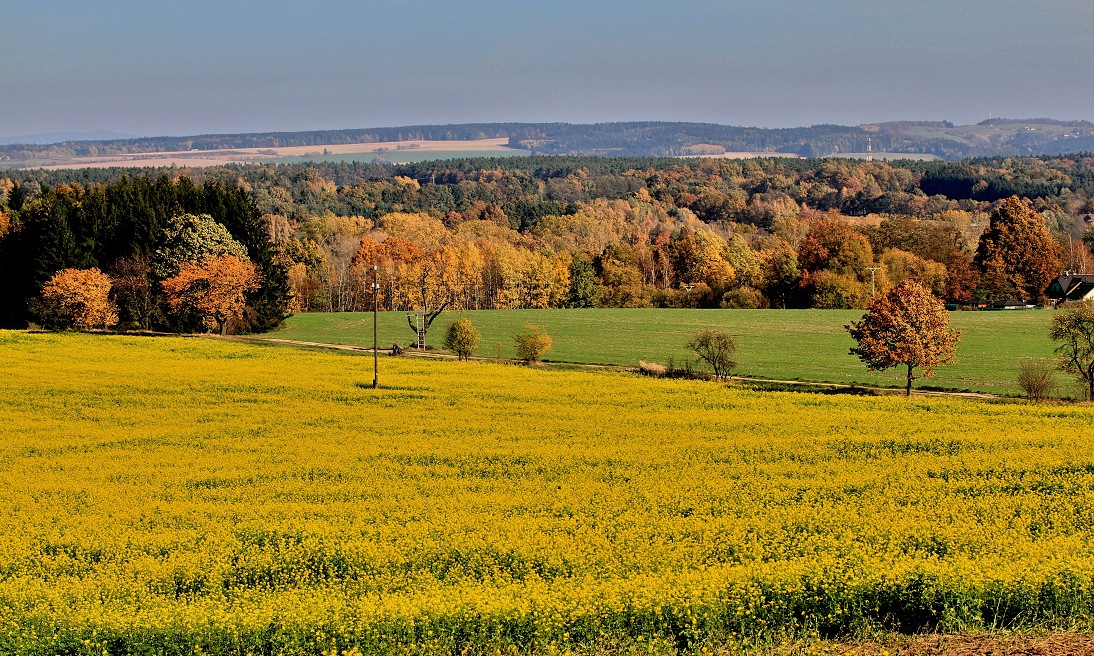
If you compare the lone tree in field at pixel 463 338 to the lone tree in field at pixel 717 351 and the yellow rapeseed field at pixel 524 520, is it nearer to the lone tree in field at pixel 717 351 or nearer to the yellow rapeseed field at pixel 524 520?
the lone tree in field at pixel 717 351

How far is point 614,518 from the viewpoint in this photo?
20406 millimetres

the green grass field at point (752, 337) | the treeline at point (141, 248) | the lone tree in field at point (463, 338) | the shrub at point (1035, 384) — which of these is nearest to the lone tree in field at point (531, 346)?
the lone tree in field at point (463, 338)

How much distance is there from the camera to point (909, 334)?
42438mm

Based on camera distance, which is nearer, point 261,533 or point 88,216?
point 261,533

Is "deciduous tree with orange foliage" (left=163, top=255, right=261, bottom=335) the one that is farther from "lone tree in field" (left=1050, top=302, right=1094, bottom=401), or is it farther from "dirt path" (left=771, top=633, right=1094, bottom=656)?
"dirt path" (left=771, top=633, right=1094, bottom=656)

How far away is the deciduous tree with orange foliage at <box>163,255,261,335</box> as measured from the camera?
2680 inches

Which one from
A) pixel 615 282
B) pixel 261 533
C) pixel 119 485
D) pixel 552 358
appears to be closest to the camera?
pixel 261 533

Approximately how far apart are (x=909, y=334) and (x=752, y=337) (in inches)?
1179

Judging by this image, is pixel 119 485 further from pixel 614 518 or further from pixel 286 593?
pixel 614 518

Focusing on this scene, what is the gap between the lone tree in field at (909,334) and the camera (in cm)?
4247

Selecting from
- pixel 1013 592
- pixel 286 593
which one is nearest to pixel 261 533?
pixel 286 593

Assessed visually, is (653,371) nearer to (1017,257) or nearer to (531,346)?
(531,346)

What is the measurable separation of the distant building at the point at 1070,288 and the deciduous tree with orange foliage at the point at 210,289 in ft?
221

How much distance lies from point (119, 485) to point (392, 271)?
306ft
